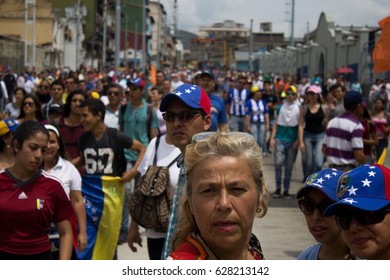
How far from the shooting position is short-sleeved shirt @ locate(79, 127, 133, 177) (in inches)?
321

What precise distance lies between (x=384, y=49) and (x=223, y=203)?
16.9 feet

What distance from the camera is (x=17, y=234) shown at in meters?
5.52

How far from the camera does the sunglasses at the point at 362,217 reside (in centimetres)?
346

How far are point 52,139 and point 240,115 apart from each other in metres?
12.2

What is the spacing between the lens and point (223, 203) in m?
3.15

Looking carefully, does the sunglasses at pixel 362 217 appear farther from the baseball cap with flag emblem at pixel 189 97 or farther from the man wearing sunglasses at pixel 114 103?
the man wearing sunglasses at pixel 114 103

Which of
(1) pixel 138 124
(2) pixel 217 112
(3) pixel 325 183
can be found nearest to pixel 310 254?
(3) pixel 325 183

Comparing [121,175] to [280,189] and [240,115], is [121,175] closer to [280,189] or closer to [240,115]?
[280,189]

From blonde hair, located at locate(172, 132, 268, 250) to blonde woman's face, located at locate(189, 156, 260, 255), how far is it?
3cm

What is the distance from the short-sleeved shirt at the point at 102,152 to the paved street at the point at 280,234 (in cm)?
119

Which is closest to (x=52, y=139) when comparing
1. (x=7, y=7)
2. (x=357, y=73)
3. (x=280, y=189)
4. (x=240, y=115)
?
(x=280, y=189)

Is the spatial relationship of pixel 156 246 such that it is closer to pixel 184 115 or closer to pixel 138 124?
pixel 184 115

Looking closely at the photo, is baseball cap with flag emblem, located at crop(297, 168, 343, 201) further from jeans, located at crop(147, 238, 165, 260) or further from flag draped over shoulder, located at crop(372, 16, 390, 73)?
flag draped over shoulder, located at crop(372, 16, 390, 73)

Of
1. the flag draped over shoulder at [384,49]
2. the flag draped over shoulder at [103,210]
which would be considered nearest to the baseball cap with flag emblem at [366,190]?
the flag draped over shoulder at [384,49]
